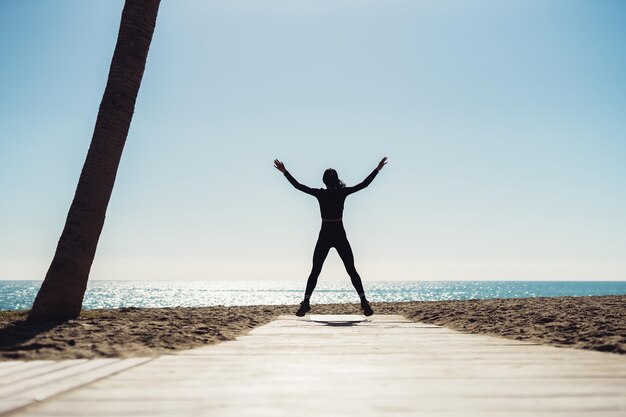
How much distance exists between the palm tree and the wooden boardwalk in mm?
4140

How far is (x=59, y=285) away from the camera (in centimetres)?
780

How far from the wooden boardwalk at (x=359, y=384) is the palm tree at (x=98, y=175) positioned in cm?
414

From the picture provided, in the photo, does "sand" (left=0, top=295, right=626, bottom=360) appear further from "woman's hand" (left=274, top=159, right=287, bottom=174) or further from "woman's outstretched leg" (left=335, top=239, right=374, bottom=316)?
"woman's hand" (left=274, top=159, right=287, bottom=174)

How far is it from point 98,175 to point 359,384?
6.28 meters

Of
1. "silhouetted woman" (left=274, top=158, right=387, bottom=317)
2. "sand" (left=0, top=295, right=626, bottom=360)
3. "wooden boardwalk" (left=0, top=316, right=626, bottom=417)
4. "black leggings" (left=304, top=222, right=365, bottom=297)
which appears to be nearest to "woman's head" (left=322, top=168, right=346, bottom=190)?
"silhouetted woman" (left=274, top=158, right=387, bottom=317)

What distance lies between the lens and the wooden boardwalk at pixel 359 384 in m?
2.54

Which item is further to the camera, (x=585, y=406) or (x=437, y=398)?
(x=437, y=398)

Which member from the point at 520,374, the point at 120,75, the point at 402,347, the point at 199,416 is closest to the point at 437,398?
the point at 520,374

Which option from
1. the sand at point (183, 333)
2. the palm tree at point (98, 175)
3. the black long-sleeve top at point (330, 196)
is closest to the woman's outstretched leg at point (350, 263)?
the black long-sleeve top at point (330, 196)

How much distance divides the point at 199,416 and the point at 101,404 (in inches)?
23.1

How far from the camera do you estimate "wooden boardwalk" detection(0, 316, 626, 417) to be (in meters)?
2.54

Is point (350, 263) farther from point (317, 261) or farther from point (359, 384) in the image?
point (359, 384)

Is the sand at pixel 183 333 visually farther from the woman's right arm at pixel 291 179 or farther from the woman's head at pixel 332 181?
the woman's head at pixel 332 181

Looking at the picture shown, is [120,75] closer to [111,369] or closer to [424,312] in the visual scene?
[111,369]
